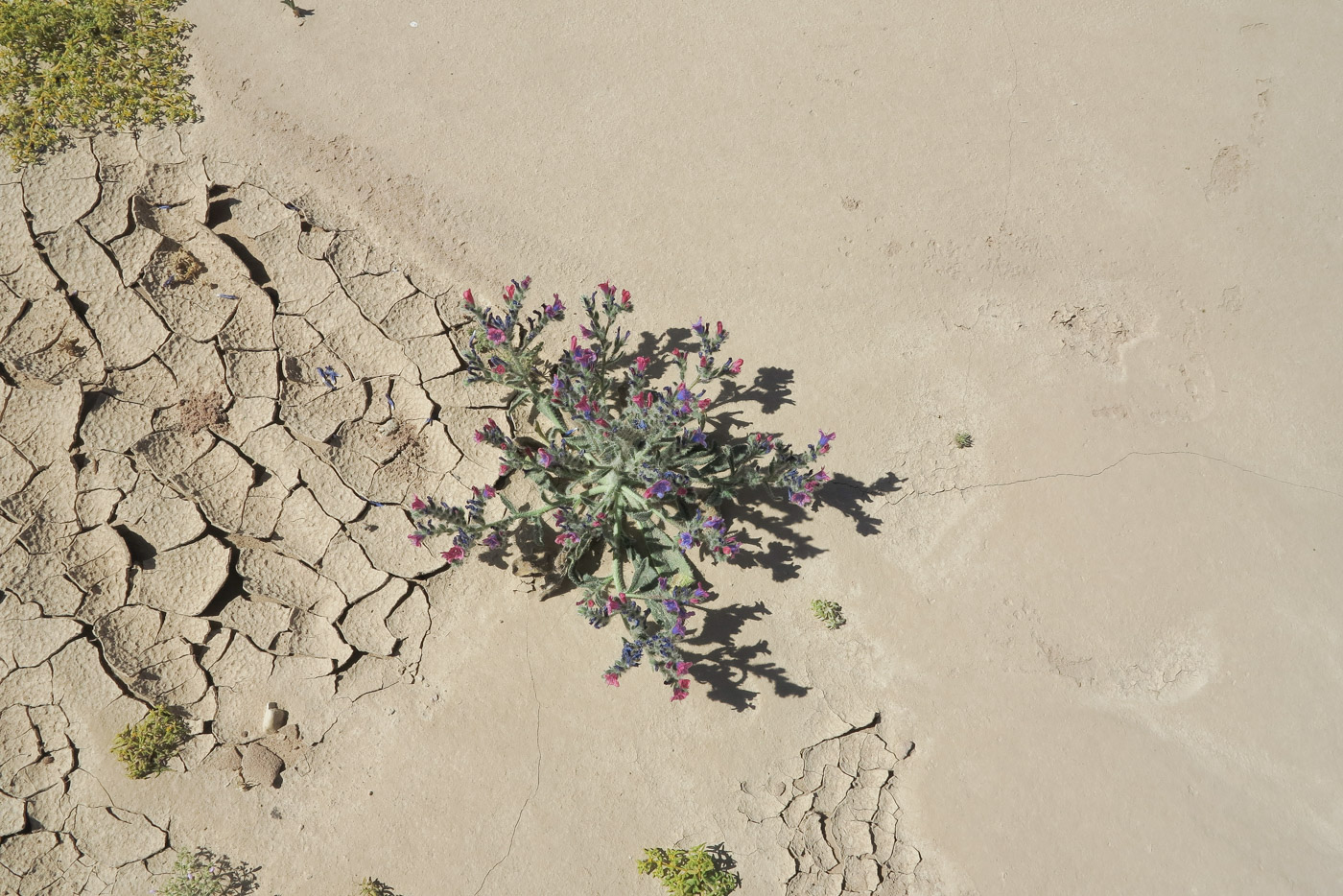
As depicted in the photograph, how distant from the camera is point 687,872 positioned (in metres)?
3.92

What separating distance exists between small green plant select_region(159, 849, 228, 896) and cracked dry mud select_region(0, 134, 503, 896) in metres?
0.10

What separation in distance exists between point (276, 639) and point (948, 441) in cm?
411

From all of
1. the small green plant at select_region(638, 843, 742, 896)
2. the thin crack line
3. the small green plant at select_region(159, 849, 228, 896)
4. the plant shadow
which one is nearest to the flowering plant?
the plant shadow

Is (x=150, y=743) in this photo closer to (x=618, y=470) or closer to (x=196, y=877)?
(x=196, y=877)

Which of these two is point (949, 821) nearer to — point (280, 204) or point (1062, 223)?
point (1062, 223)

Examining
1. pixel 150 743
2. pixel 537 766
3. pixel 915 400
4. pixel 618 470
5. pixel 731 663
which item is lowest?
pixel 150 743

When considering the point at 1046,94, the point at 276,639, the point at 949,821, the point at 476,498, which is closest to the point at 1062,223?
the point at 1046,94

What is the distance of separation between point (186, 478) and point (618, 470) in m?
2.51

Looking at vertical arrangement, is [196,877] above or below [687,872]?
below

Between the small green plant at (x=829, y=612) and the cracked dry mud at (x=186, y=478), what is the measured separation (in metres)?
2.12

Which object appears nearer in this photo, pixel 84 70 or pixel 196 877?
pixel 196 877

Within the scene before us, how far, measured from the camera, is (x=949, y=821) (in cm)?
411

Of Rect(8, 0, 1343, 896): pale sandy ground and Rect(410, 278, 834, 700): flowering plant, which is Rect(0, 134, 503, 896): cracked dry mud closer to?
Rect(8, 0, 1343, 896): pale sandy ground

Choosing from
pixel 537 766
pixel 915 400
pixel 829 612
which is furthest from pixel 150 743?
pixel 915 400
